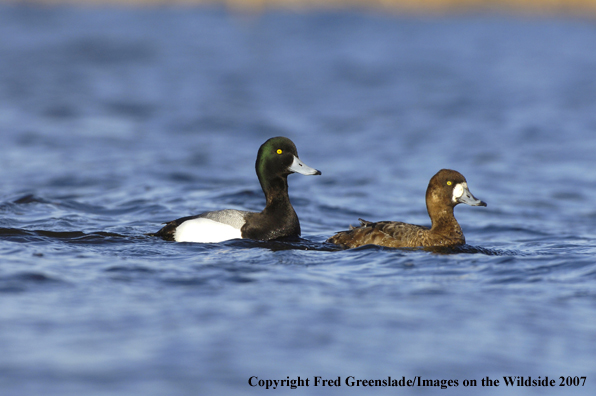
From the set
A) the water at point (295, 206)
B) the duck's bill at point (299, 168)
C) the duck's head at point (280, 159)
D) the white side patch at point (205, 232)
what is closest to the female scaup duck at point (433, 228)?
the water at point (295, 206)

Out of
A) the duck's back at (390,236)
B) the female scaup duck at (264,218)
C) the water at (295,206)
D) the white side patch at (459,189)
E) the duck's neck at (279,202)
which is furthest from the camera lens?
the duck's neck at (279,202)

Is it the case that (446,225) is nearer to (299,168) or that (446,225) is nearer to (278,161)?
(299,168)

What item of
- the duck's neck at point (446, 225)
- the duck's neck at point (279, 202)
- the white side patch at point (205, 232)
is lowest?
the white side patch at point (205, 232)

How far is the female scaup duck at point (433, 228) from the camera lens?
804 cm

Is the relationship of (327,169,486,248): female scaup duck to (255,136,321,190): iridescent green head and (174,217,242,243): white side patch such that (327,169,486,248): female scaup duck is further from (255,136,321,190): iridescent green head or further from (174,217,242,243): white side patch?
(174,217,242,243): white side patch

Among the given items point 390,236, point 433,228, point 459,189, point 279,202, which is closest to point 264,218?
point 279,202

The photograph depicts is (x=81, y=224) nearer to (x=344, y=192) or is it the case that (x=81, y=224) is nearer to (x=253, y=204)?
(x=253, y=204)

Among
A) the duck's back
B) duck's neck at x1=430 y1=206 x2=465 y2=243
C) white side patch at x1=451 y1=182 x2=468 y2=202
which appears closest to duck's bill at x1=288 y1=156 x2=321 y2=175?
the duck's back

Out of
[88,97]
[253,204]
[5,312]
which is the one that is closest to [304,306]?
[5,312]

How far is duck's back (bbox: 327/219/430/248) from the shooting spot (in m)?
8.02

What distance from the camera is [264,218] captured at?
28.6 feet

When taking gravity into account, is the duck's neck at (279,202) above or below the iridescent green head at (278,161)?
below

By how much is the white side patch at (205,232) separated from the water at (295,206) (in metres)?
0.17

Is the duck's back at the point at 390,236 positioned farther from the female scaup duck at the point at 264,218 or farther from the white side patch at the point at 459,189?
the female scaup duck at the point at 264,218
